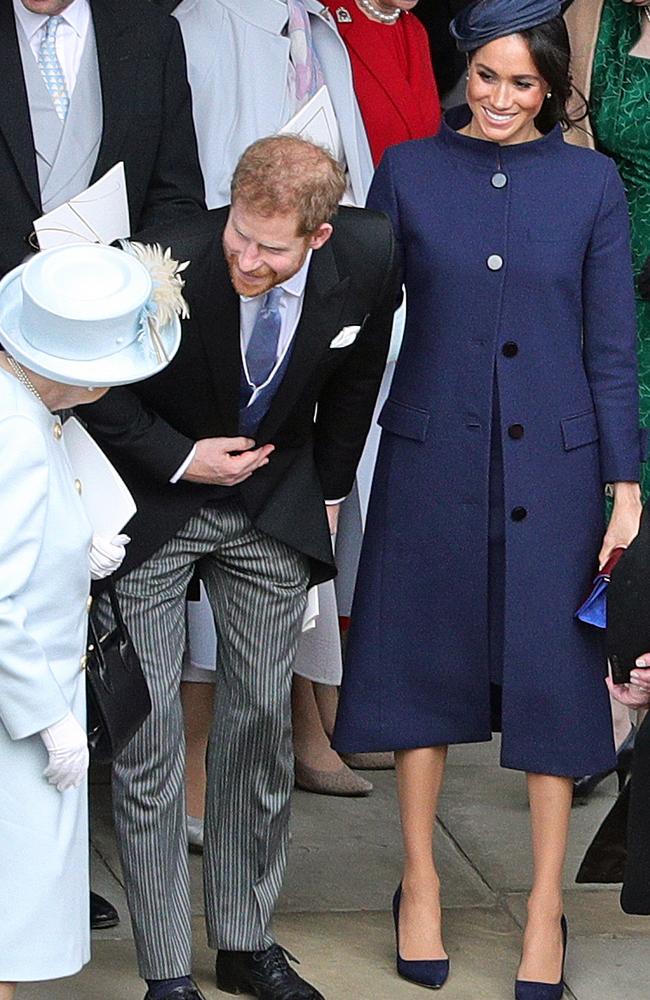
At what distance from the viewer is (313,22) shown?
4.64m

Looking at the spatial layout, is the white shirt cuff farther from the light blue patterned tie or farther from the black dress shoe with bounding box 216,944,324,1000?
the black dress shoe with bounding box 216,944,324,1000

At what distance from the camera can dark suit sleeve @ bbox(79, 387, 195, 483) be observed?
3.54 metres

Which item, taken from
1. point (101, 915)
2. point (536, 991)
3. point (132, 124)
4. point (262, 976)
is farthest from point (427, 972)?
point (132, 124)

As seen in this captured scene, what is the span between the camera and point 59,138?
3879 mm

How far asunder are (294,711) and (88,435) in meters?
1.85

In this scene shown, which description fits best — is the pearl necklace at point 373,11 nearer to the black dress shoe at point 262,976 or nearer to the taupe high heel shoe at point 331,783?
the taupe high heel shoe at point 331,783

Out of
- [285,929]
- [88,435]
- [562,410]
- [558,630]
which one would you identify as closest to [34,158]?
[88,435]

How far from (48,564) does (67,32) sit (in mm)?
1393

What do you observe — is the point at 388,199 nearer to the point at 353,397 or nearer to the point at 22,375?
the point at 353,397

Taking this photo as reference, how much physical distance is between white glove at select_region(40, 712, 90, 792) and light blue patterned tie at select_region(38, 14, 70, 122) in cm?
141

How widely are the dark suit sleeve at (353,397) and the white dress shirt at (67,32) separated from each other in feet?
2.51

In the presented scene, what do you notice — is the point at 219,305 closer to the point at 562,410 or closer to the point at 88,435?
the point at 88,435

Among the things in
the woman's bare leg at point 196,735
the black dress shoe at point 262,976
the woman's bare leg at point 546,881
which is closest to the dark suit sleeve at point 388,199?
the woman's bare leg at point 546,881

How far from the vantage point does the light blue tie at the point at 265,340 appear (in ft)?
11.6
